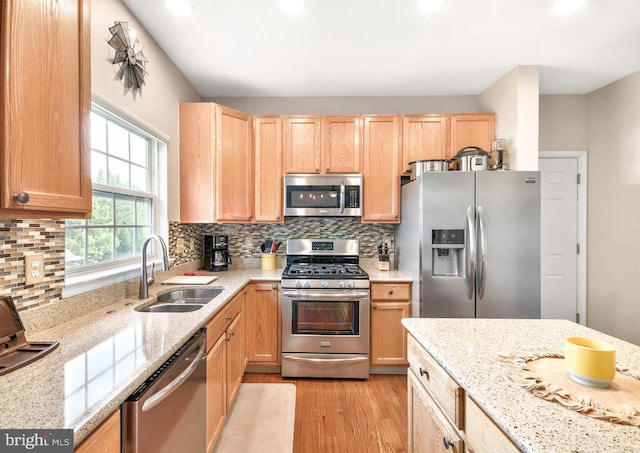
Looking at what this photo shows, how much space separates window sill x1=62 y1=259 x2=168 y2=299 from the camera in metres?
1.46

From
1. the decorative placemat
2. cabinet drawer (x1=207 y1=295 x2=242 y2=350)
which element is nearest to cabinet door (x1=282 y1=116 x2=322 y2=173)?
cabinet drawer (x1=207 y1=295 x2=242 y2=350)

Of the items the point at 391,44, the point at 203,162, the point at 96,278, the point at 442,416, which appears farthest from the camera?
the point at 203,162

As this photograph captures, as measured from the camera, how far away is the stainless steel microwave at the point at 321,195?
2.97 meters

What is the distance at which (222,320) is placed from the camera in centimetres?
185

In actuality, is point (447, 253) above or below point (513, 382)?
above

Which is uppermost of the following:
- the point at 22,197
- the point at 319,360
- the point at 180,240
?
the point at 22,197

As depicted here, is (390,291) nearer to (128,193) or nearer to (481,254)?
(481,254)

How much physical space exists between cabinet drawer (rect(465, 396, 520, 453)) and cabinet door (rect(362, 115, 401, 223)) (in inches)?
87.4

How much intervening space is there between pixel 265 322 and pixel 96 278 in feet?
4.67

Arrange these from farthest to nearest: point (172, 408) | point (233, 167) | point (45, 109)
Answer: point (233, 167), point (172, 408), point (45, 109)

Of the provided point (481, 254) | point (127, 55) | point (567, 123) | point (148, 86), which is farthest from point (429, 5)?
point (567, 123)

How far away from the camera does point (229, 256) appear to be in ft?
10.1

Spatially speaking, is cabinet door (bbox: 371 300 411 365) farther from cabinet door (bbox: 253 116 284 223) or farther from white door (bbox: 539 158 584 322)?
white door (bbox: 539 158 584 322)

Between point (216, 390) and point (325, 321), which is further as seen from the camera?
point (325, 321)
